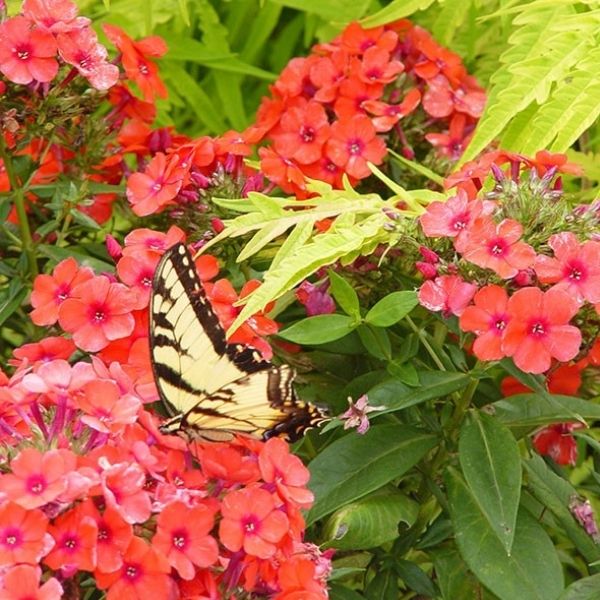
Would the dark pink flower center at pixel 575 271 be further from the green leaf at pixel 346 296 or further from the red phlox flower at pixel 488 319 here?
the green leaf at pixel 346 296

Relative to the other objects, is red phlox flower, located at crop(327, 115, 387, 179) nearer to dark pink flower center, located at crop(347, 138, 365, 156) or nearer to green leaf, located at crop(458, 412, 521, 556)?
dark pink flower center, located at crop(347, 138, 365, 156)

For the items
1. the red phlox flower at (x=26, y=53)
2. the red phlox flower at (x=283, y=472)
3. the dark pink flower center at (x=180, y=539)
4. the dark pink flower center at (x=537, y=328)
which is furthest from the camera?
the red phlox flower at (x=26, y=53)

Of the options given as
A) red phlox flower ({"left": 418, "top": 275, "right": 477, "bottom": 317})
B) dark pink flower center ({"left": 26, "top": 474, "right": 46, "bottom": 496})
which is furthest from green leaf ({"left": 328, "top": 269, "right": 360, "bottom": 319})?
dark pink flower center ({"left": 26, "top": 474, "right": 46, "bottom": 496})

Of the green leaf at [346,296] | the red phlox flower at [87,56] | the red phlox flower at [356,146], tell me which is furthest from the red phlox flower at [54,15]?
the green leaf at [346,296]

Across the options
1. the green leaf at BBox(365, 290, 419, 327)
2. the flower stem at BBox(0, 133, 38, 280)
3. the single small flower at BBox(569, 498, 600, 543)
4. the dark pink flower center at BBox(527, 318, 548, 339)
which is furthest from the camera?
the flower stem at BBox(0, 133, 38, 280)

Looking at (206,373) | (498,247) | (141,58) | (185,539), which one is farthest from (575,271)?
(141,58)

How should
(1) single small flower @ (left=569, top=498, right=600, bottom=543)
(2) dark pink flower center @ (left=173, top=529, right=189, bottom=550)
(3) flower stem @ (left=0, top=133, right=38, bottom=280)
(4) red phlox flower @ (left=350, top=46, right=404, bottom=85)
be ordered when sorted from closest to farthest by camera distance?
1. (2) dark pink flower center @ (left=173, top=529, right=189, bottom=550)
2. (1) single small flower @ (left=569, top=498, right=600, bottom=543)
3. (3) flower stem @ (left=0, top=133, right=38, bottom=280)
4. (4) red phlox flower @ (left=350, top=46, right=404, bottom=85)
